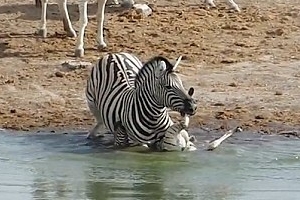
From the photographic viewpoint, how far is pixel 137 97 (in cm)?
1100

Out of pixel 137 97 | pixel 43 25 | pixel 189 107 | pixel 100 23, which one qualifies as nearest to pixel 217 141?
pixel 189 107

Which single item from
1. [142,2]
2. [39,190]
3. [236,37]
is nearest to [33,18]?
[142,2]

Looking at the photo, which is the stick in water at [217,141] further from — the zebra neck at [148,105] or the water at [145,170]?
the zebra neck at [148,105]

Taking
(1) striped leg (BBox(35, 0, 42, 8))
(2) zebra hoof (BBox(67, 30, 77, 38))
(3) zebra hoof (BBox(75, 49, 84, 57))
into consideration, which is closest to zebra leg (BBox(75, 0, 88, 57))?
(3) zebra hoof (BBox(75, 49, 84, 57))

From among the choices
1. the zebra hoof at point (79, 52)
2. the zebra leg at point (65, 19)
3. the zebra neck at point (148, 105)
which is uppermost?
the zebra leg at point (65, 19)

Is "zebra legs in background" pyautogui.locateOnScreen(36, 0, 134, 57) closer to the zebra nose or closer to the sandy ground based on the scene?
the sandy ground

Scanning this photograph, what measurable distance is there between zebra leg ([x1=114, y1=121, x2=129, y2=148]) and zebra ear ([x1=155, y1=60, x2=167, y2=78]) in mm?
636

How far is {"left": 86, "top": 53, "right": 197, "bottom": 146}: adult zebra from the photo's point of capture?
10688mm

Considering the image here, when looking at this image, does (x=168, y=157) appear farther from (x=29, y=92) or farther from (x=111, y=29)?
(x=111, y=29)

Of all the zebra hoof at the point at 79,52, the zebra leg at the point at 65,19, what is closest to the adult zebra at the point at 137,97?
the zebra hoof at the point at 79,52

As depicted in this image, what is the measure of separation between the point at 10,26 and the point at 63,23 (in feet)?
2.90

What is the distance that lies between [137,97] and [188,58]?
3774 millimetres

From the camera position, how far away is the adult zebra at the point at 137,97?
10688mm

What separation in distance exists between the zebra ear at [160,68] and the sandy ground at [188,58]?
1430mm
